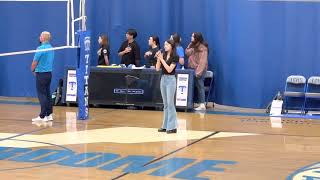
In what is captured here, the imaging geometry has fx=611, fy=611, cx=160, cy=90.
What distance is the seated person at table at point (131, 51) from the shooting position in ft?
50.1

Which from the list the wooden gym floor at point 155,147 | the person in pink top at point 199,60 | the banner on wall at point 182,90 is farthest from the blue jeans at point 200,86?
the wooden gym floor at point 155,147

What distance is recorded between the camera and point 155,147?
966cm

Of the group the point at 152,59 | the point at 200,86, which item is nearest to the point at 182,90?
the point at 200,86

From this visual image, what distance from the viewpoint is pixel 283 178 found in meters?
7.66

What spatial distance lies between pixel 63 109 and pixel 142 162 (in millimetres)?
6278

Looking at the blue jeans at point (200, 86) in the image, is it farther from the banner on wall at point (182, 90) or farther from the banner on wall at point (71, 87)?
the banner on wall at point (71, 87)

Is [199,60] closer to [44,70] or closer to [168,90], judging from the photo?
[44,70]

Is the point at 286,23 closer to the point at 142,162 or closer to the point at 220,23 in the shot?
the point at 220,23

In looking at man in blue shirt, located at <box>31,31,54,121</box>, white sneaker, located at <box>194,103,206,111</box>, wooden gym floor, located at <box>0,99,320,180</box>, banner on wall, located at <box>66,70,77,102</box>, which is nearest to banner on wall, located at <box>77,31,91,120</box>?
wooden gym floor, located at <box>0,99,320,180</box>

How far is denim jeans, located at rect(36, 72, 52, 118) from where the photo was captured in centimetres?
1204

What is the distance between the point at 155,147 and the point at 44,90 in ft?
11.4

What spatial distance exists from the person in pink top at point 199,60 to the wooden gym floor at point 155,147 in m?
1.08

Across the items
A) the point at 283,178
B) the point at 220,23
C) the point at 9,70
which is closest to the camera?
the point at 283,178

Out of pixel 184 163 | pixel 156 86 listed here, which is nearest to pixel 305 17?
pixel 156 86
